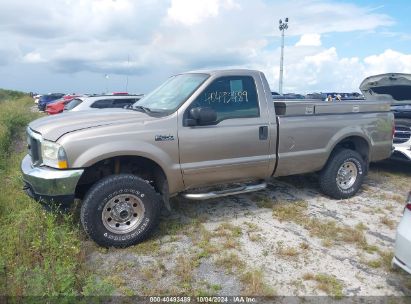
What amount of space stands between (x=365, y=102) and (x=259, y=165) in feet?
7.87

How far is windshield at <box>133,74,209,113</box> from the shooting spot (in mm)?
4535

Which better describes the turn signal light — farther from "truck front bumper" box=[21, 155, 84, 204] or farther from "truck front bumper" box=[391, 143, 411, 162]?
Answer: "truck front bumper" box=[391, 143, 411, 162]

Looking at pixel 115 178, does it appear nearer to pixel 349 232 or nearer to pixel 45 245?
pixel 45 245

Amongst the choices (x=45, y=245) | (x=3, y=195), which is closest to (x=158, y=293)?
(x=45, y=245)

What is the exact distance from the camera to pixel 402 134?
7.46 meters

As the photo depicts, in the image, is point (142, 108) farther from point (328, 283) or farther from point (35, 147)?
point (328, 283)

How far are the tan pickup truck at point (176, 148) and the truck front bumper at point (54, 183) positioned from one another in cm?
1

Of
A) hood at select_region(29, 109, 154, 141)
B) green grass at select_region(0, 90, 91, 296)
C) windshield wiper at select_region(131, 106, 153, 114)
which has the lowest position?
A: green grass at select_region(0, 90, 91, 296)

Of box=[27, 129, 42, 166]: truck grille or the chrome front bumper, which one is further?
the chrome front bumper

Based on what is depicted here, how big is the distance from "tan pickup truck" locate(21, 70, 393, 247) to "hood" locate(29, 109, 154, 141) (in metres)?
0.01

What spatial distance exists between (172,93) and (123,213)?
5.67 feet

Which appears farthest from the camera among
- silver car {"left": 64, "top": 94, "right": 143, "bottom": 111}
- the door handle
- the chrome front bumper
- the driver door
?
silver car {"left": 64, "top": 94, "right": 143, "bottom": 111}

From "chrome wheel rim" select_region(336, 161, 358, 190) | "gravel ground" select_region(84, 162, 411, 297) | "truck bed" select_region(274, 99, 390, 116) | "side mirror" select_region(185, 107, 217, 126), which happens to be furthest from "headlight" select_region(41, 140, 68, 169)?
"chrome wheel rim" select_region(336, 161, 358, 190)

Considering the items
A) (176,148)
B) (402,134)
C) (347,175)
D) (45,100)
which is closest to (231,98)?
(176,148)
